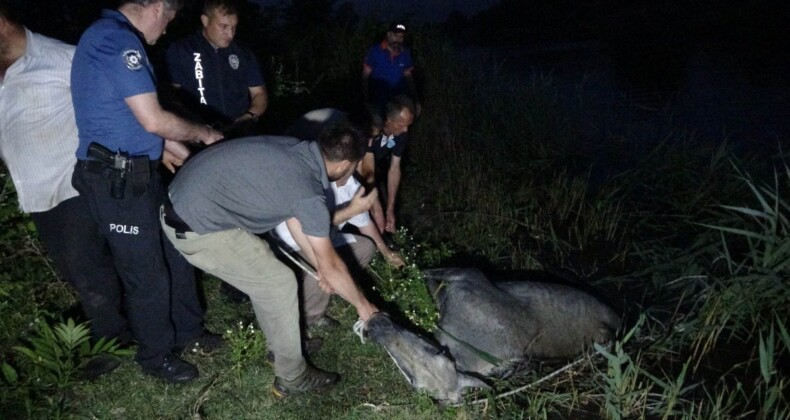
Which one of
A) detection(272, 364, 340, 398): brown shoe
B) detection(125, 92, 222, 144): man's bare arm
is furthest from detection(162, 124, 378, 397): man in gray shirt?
detection(272, 364, 340, 398): brown shoe

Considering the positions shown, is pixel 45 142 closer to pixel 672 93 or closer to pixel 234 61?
pixel 234 61

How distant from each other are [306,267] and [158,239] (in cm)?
74

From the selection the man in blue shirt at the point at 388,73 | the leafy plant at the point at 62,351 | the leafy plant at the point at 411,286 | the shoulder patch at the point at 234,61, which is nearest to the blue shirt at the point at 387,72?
the man in blue shirt at the point at 388,73

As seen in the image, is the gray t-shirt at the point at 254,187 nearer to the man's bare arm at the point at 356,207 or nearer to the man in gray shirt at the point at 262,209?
the man in gray shirt at the point at 262,209

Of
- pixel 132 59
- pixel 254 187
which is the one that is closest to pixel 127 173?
pixel 132 59

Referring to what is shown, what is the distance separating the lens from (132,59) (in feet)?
8.33

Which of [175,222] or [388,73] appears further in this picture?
[388,73]

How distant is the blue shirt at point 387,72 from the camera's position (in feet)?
17.0

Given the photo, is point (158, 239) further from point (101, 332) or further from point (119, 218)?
point (101, 332)

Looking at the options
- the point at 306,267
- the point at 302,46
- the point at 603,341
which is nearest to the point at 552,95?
the point at 302,46

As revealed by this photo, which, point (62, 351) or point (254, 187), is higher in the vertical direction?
point (254, 187)

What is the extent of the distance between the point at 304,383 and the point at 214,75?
197 cm

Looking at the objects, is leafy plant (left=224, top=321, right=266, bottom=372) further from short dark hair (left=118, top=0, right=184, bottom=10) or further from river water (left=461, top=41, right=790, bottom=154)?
river water (left=461, top=41, right=790, bottom=154)

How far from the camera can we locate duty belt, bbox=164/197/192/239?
2555 millimetres
